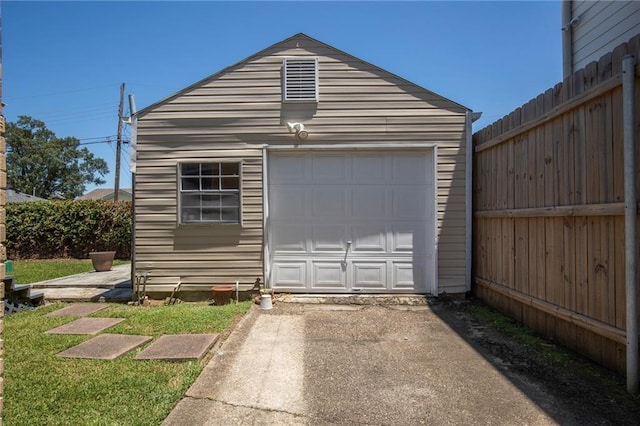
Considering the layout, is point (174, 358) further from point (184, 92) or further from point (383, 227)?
point (184, 92)

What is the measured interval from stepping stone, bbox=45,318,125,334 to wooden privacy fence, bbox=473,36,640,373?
4967mm

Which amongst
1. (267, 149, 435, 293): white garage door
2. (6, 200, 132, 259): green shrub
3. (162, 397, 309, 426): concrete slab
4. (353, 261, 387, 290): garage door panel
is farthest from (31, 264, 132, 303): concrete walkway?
(6, 200, 132, 259): green shrub

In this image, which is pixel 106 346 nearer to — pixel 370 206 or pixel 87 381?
pixel 87 381

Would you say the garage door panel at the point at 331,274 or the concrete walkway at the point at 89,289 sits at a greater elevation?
the garage door panel at the point at 331,274

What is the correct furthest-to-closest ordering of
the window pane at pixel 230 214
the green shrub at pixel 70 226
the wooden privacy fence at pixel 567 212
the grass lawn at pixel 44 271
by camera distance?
1. the green shrub at pixel 70 226
2. the grass lawn at pixel 44 271
3. the window pane at pixel 230 214
4. the wooden privacy fence at pixel 567 212

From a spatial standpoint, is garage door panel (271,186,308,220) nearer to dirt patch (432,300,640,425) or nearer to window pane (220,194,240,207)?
window pane (220,194,240,207)

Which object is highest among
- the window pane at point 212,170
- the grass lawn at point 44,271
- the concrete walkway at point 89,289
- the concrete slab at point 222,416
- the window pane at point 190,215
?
the window pane at point 212,170

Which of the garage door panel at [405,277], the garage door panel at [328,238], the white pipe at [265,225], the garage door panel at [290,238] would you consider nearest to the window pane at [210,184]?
the white pipe at [265,225]

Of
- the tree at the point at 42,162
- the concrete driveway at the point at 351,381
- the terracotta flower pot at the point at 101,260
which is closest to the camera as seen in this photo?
the concrete driveway at the point at 351,381

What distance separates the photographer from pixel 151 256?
6523mm

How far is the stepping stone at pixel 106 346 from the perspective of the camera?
155 inches

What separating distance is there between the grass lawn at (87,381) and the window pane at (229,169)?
2395mm

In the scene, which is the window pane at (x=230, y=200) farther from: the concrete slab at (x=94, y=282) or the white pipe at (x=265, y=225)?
the concrete slab at (x=94, y=282)

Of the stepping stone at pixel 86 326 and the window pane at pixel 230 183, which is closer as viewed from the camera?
the stepping stone at pixel 86 326
